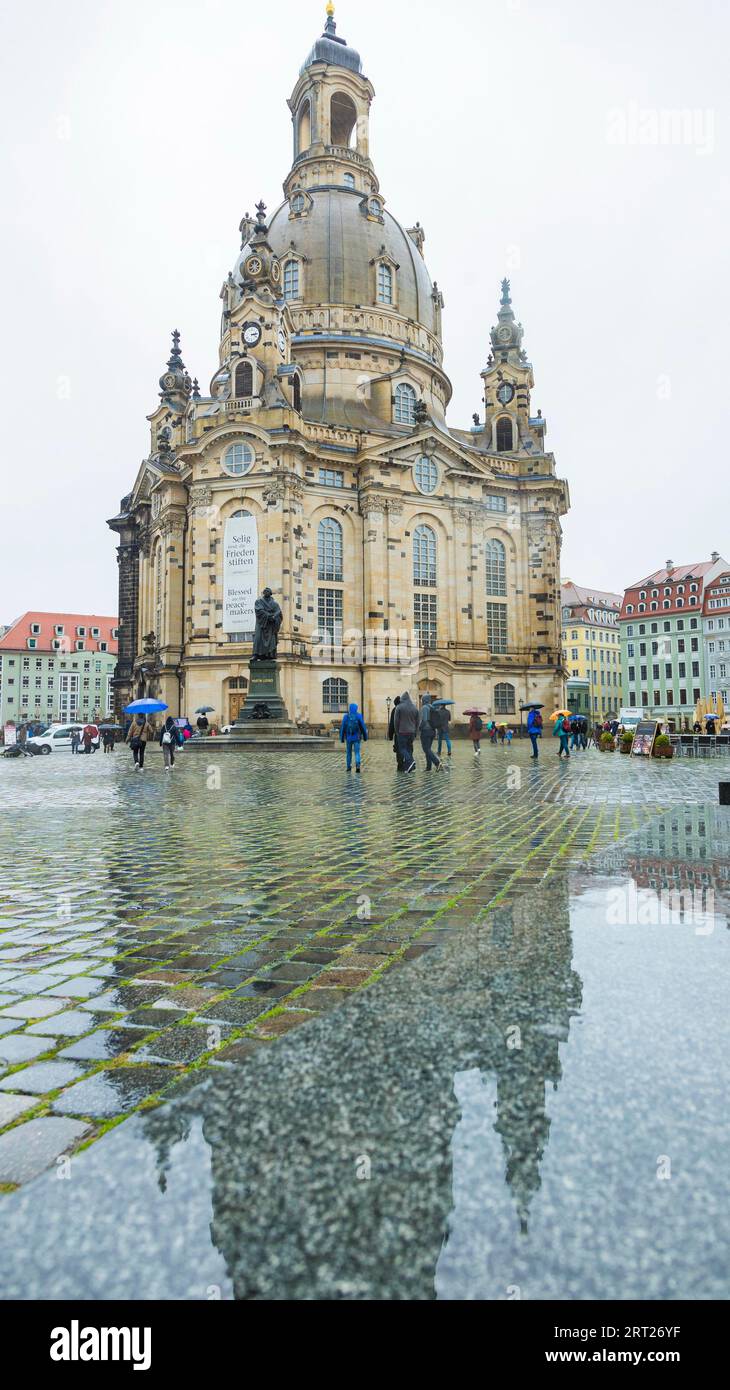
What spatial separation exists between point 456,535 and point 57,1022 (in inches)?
2085

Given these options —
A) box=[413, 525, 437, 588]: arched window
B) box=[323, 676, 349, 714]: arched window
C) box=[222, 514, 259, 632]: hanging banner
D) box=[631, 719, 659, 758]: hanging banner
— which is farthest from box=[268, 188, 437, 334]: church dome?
box=[631, 719, 659, 758]: hanging banner

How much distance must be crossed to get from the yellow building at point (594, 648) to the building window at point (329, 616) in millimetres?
54413

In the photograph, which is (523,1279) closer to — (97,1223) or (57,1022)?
(97,1223)

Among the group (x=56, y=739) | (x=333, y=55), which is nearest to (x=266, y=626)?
(x=56, y=739)

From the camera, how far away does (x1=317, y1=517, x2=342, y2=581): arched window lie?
166ft

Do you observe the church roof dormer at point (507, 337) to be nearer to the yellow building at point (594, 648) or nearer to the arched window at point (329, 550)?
the arched window at point (329, 550)

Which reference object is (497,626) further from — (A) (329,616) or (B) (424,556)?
(A) (329,616)

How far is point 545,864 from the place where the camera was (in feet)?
21.5

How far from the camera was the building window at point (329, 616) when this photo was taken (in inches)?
1955

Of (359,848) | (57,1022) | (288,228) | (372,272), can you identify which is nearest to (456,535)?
(372,272)

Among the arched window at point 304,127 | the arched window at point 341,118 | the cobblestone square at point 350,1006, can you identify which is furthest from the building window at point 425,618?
the cobblestone square at point 350,1006

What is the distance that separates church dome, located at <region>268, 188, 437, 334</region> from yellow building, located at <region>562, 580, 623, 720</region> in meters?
49.3

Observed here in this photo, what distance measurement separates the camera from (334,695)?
4875 cm
